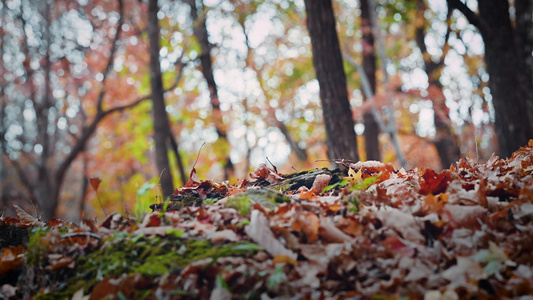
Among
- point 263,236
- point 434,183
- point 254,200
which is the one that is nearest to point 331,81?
point 434,183

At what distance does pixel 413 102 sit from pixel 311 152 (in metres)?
5.43

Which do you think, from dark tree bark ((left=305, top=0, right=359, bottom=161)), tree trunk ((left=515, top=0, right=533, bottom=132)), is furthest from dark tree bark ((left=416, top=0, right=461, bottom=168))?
dark tree bark ((left=305, top=0, right=359, bottom=161))

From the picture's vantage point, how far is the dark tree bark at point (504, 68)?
18.4ft

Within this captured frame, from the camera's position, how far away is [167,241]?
1931 millimetres

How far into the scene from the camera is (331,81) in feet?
16.9

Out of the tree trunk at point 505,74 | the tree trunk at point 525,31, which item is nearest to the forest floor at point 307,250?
the tree trunk at point 505,74

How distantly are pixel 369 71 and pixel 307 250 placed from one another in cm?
1171

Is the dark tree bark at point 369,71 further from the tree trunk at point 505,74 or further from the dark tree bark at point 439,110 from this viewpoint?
the tree trunk at point 505,74

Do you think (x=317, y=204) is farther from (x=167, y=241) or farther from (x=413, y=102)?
(x=413, y=102)

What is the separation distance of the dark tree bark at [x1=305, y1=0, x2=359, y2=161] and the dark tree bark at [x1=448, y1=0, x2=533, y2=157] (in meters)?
2.00

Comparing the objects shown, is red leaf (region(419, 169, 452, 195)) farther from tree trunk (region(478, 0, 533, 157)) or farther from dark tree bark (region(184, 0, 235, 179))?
dark tree bark (region(184, 0, 235, 179))

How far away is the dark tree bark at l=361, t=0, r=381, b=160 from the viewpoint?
36.7ft

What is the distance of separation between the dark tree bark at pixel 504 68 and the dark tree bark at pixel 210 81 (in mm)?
8907

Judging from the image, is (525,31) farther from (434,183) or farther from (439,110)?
(434,183)
